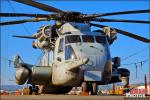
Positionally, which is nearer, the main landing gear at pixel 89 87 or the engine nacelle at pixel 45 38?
the main landing gear at pixel 89 87

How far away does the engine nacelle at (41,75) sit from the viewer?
21812mm

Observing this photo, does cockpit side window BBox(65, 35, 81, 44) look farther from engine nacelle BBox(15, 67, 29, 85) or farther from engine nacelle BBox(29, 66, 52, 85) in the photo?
engine nacelle BBox(15, 67, 29, 85)

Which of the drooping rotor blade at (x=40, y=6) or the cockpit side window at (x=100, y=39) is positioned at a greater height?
the drooping rotor blade at (x=40, y=6)

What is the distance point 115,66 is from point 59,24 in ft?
15.2

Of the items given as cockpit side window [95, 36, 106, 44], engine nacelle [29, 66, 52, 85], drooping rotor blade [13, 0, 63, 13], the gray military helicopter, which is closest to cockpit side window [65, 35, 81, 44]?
the gray military helicopter

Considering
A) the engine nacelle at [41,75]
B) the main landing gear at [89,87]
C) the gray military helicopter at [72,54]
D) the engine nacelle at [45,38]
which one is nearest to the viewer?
the main landing gear at [89,87]

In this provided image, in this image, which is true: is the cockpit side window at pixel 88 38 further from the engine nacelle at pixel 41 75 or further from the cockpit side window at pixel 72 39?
the engine nacelle at pixel 41 75

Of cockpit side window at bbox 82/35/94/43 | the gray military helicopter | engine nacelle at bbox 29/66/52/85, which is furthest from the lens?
engine nacelle at bbox 29/66/52/85

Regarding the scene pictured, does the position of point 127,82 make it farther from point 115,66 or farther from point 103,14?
point 103,14

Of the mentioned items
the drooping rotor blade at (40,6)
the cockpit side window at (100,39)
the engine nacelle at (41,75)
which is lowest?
the engine nacelle at (41,75)

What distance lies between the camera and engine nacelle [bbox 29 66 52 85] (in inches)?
859

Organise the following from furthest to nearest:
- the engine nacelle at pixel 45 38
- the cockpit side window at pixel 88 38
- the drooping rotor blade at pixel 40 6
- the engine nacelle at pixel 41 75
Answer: the engine nacelle at pixel 45 38
the engine nacelle at pixel 41 75
the cockpit side window at pixel 88 38
the drooping rotor blade at pixel 40 6

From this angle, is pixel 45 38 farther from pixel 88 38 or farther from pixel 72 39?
pixel 88 38

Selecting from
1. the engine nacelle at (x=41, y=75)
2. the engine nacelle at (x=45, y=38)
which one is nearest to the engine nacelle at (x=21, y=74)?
the engine nacelle at (x=41, y=75)
